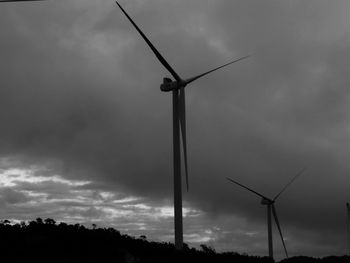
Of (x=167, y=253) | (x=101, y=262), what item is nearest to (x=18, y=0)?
(x=101, y=262)

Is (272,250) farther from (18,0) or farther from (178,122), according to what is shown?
(18,0)

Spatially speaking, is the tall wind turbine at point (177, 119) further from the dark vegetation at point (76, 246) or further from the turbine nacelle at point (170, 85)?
the dark vegetation at point (76, 246)

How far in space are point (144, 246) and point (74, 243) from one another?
37.7 feet

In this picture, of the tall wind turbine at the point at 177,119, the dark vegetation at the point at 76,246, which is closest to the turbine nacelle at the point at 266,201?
the dark vegetation at the point at 76,246

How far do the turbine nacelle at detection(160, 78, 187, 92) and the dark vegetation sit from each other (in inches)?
708

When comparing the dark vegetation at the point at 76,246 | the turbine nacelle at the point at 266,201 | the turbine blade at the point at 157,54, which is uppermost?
the turbine blade at the point at 157,54

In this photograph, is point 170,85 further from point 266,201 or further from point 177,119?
point 266,201

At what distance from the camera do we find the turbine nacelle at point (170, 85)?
61.9 m

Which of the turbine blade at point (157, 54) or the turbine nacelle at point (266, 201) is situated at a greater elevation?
the turbine blade at point (157, 54)

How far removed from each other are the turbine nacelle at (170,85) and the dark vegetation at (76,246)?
59.0ft

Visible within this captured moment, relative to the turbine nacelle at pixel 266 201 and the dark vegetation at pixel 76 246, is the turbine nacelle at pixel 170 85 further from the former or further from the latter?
the turbine nacelle at pixel 266 201

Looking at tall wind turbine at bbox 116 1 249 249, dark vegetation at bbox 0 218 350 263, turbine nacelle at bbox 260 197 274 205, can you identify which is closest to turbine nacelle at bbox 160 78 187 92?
tall wind turbine at bbox 116 1 249 249

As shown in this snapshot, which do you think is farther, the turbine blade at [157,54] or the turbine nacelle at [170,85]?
the turbine nacelle at [170,85]

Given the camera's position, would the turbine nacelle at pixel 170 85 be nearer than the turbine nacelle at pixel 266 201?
Yes
